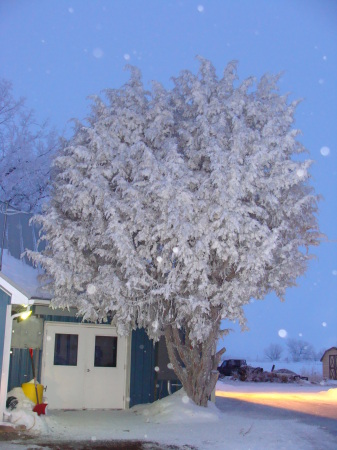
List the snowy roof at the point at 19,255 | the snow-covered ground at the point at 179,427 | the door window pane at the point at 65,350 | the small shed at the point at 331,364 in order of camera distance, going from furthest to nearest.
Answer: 1. the small shed at the point at 331,364
2. the door window pane at the point at 65,350
3. the snowy roof at the point at 19,255
4. the snow-covered ground at the point at 179,427

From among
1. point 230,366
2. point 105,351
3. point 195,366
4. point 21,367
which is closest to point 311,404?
point 195,366

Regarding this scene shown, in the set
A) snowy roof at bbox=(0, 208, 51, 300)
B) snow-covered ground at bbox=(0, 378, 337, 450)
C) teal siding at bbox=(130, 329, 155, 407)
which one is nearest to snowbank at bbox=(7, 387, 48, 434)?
snow-covered ground at bbox=(0, 378, 337, 450)

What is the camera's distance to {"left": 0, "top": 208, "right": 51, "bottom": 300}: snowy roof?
13563 millimetres

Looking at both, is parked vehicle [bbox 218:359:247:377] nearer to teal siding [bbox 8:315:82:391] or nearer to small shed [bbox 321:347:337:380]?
small shed [bbox 321:347:337:380]

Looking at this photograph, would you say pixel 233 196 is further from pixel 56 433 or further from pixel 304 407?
pixel 304 407

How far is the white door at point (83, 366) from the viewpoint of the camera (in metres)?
15.0

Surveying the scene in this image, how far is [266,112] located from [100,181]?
15.0 feet

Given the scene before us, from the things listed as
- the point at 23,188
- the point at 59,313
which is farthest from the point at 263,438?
the point at 23,188

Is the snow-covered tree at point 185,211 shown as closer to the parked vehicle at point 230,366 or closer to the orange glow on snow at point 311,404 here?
the orange glow on snow at point 311,404

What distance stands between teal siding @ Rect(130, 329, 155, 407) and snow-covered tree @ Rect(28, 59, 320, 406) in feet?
5.12

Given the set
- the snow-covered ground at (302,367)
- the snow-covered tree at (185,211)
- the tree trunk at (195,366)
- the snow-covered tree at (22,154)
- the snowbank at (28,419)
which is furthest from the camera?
the snow-covered ground at (302,367)

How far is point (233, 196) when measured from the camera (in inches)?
494

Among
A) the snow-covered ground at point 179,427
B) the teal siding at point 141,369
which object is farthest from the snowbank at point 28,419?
the teal siding at point 141,369

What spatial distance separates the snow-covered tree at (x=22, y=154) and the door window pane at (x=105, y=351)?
438 inches
